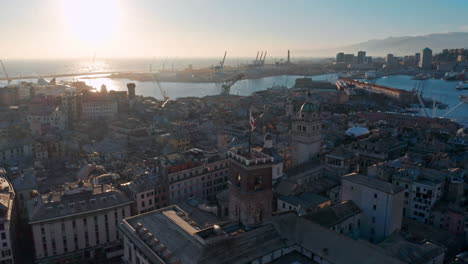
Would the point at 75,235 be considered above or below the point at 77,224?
below

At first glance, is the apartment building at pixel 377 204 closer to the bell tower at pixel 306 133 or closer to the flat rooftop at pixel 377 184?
the flat rooftop at pixel 377 184

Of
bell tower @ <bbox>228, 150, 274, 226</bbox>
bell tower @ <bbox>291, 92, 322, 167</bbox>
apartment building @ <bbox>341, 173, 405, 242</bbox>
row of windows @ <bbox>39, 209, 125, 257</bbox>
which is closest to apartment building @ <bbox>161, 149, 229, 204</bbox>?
row of windows @ <bbox>39, 209, 125, 257</bbox>

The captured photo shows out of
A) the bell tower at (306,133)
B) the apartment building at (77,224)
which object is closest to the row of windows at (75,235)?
the apartment building at (77,224)

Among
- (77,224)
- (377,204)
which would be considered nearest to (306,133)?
(377,204)

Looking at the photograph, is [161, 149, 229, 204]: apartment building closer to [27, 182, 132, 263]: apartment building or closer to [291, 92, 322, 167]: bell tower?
[27, 182, 132, 263]: apartment building

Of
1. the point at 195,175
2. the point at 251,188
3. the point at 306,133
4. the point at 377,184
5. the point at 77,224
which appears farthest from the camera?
the point at 306,133

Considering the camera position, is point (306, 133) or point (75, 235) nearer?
point (75, 235)

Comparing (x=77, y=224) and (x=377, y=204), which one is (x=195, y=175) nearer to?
(x=77, y=224)
